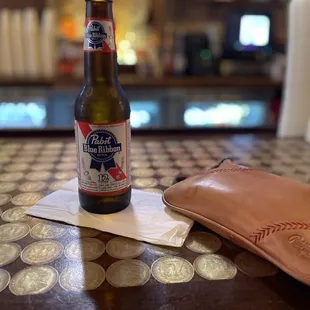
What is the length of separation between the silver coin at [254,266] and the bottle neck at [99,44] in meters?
0.27

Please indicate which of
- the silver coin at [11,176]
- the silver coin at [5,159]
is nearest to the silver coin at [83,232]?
the silver coin at [11,176]

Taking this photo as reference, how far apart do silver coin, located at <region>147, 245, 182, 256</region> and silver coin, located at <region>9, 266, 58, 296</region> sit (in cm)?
11

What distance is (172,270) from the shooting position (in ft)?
1.24

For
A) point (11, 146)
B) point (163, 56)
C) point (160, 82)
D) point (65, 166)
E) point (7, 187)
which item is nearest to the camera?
point (7, 187)

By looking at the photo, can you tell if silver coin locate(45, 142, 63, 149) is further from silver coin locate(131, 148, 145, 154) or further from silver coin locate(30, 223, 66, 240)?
silver coin locate(30, 223, 66, 240)

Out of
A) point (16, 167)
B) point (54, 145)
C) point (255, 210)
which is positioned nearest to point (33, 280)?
point (255, 210)

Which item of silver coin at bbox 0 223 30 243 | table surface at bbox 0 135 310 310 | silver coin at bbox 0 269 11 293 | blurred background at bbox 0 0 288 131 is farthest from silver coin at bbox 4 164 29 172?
blurred background at bbox 0 0 288 131

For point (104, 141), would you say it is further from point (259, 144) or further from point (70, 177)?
point (259, 144)

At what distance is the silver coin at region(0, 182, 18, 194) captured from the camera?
22.3 inches

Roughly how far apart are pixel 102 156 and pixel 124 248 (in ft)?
0.37

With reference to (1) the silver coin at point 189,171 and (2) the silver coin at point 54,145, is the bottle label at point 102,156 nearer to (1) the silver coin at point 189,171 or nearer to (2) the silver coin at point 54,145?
(1) the silver coin at point 189,171

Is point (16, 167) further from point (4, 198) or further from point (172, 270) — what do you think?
point (172, 270)

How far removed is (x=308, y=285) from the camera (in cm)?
34

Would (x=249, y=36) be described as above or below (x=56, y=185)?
above
